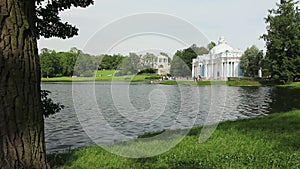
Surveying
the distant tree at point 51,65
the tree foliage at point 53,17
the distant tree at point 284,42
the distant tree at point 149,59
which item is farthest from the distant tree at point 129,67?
the distant tree at point 51,65

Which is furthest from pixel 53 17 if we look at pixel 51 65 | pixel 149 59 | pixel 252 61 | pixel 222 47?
pixel 51 65

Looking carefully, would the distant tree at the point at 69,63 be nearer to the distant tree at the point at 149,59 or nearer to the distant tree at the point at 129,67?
the distant tree at the point at 129,67

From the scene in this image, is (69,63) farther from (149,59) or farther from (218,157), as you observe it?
(218,157)

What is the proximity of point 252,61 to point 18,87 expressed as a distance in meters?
83.3

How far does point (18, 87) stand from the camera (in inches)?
154

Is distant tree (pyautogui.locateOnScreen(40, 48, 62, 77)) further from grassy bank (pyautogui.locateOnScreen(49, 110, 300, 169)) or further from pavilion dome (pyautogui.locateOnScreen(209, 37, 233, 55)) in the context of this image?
grassy bank (pyautogui.locateOnScreen(49, 110, 300, 169))

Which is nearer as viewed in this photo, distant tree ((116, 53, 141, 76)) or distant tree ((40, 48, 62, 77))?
distant tree ((116, 53, 141, 76))

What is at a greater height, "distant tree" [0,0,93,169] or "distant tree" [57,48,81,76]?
"distant tree" [57,48,81,76]

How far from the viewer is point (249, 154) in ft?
22.6

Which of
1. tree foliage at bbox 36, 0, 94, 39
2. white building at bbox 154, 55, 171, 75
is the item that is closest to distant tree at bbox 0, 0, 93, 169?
tree foliage at bbox 36, 0, 94, 39

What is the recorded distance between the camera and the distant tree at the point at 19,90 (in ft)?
12.6

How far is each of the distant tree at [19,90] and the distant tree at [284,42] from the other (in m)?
64.3

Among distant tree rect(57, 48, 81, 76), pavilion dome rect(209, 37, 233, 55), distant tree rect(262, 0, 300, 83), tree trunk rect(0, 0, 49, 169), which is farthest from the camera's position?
pavilion dome rect(209, 37, 233, 55)

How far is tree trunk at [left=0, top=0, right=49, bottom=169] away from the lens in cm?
383
